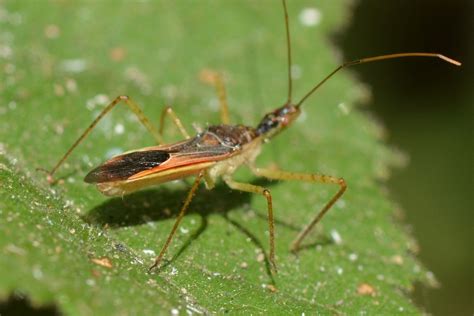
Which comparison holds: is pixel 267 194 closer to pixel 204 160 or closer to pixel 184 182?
pixel 204 160

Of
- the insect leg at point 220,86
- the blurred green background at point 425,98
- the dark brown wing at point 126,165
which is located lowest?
the dark brown wing at point 126,165

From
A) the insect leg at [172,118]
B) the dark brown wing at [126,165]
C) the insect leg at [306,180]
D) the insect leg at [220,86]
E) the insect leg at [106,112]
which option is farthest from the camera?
the insect leg at [220,86]

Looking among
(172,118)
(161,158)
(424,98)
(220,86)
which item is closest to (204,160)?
(161,158)

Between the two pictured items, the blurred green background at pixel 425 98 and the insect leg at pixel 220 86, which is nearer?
the insect leg at pixel 220 86

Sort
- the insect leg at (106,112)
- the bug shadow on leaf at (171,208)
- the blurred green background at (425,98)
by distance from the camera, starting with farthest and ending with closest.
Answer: the blurred green background at (425,98) < the insect leg at (106,112) < the bug shadow on leaf at (171,208)

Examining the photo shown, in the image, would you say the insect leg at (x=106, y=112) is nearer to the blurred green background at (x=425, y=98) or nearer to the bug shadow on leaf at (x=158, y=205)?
the bug shadow on leaf at (x=158, y=205)

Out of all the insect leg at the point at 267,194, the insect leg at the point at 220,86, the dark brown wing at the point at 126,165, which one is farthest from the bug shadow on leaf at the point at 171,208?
the insect leg at the point at 220,86
